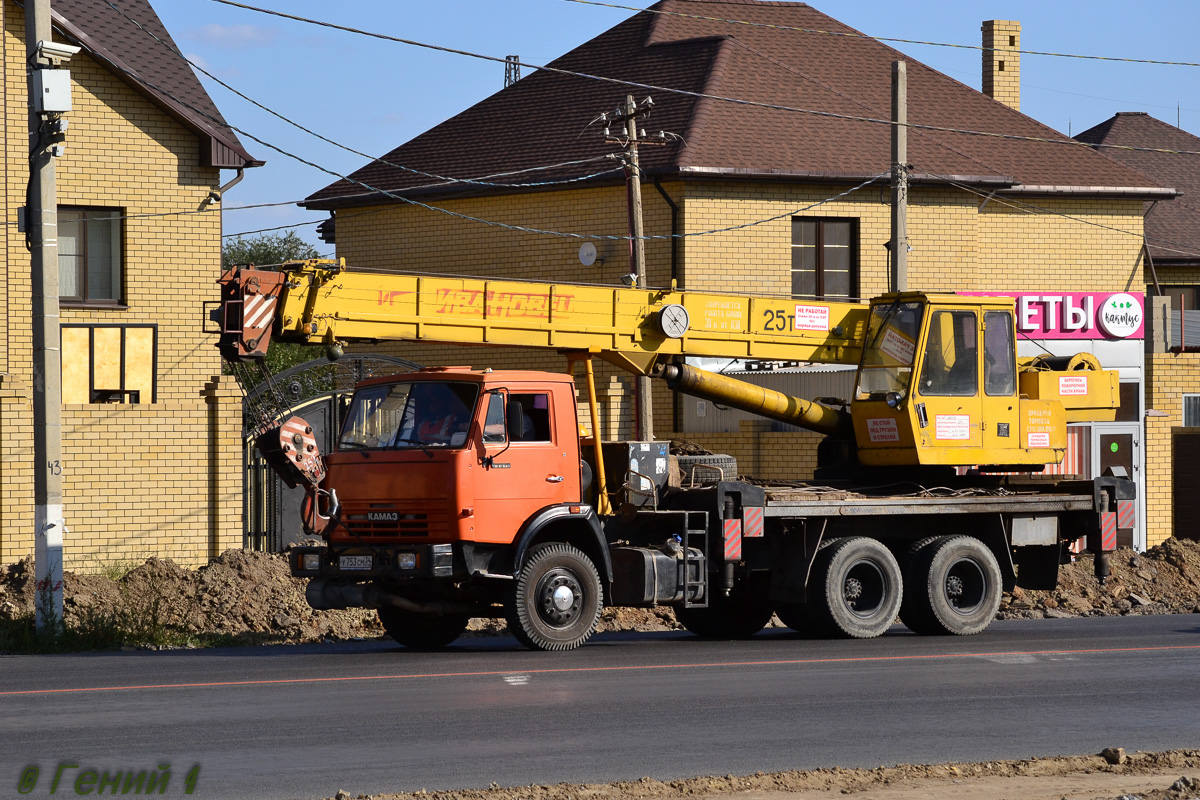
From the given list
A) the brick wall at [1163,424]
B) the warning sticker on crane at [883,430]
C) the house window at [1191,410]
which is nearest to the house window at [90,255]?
the warning sticker on crane at [883,430]

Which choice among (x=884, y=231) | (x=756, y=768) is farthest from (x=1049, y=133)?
(x=756, y=768)

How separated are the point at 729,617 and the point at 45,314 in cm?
796

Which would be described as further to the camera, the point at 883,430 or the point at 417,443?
the point at 883,430

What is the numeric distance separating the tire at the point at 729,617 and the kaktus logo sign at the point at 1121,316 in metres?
13.7

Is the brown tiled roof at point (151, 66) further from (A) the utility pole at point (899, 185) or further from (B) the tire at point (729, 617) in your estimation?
(B) the tire at point (729, 617)

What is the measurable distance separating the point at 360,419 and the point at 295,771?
6.53 m

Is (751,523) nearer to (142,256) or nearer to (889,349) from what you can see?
(889,349)

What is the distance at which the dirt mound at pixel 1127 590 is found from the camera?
20828 millimetres

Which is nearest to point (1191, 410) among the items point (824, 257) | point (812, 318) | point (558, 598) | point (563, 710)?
point (824, 257)

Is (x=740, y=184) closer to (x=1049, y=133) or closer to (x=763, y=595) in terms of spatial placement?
(x=1049, y=133)

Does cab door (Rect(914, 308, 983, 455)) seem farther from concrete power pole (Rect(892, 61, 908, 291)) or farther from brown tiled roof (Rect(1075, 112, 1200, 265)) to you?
brown tiled roof (Rect(1075, 112, 1200, 265))

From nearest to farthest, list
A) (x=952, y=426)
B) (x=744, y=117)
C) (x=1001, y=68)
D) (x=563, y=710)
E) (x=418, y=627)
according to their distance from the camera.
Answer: (x=563, y=710), (x=418, y=627), (x=952, y=426), (x=744, y=117), (x=1001, y=68)

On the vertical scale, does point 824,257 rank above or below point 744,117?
below

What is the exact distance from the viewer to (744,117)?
29.7 meters
